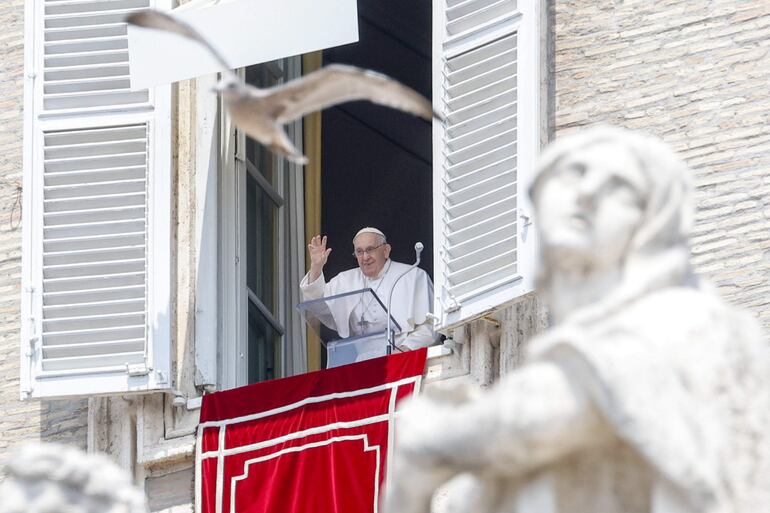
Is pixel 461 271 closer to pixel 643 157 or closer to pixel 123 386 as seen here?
pixel 123 386

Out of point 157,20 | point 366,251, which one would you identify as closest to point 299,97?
point 157,20

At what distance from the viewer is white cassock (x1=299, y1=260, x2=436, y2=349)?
469 inches

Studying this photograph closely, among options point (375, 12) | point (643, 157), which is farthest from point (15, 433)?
point (643, 157)

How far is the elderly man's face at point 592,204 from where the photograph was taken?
4.73 meters

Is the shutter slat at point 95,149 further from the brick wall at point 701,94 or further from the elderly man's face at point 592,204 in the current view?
the elderly man's face at point 592,204

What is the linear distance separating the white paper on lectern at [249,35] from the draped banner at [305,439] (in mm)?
1165

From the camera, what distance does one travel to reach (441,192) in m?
11.4

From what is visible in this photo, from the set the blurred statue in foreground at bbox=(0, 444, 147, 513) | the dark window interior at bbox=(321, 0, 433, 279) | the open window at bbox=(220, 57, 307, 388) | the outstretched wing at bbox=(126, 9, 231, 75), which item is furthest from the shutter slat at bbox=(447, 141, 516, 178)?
the blurred statue in foreground at bbox=(0, 444, 147, 513)

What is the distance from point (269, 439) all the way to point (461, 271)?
3.27 ft

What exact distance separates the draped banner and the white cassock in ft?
1.64

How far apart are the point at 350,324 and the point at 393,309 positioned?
0.20 meters

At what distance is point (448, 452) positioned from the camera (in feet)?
15.3

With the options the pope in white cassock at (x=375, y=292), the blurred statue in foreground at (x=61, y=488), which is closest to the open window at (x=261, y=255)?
the pope in white cassock at (x=375, y=292)

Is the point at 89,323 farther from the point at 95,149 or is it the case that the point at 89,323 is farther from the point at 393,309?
the point at 393,309
